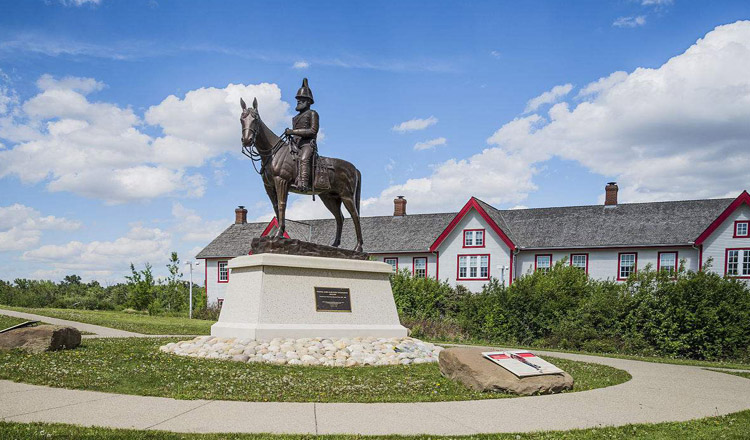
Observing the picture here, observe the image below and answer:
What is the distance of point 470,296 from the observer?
2397 cm

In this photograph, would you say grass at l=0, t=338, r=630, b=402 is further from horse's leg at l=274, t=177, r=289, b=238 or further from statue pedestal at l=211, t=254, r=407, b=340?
horse's leg at l=274, t=177, r=289, b=238

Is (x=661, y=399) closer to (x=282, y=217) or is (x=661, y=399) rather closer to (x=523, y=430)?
(x=523, y=430)

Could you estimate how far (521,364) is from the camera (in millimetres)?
9078

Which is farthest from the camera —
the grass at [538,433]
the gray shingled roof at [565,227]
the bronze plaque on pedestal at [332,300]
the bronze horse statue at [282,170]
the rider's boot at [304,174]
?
the gray shingled roof at [565,227]

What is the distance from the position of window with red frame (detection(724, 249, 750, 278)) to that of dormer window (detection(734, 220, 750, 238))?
2.79 feet

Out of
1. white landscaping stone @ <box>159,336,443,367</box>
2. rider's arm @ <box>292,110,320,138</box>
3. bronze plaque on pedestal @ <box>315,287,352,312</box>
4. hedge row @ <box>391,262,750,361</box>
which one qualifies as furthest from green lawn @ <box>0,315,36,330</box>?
hedge row @ <box>391,262,750,361</box>

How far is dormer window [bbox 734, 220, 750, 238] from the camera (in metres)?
31.5

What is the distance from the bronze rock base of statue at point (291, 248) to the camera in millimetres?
13398

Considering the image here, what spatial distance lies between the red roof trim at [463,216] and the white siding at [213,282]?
17811mm

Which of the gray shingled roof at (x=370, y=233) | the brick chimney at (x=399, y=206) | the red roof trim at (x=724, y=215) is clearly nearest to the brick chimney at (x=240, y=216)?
the gray shingled roof at (x=370, y=233)

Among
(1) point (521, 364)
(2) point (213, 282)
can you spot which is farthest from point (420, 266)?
(1) point (521, 364)

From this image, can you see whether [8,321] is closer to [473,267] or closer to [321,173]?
[321,173]

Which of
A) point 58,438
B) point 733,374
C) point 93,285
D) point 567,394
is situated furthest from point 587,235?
point 93,285

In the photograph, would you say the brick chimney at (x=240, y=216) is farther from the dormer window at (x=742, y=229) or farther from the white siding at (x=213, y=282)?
the dormer window at (x=742, y=229)
